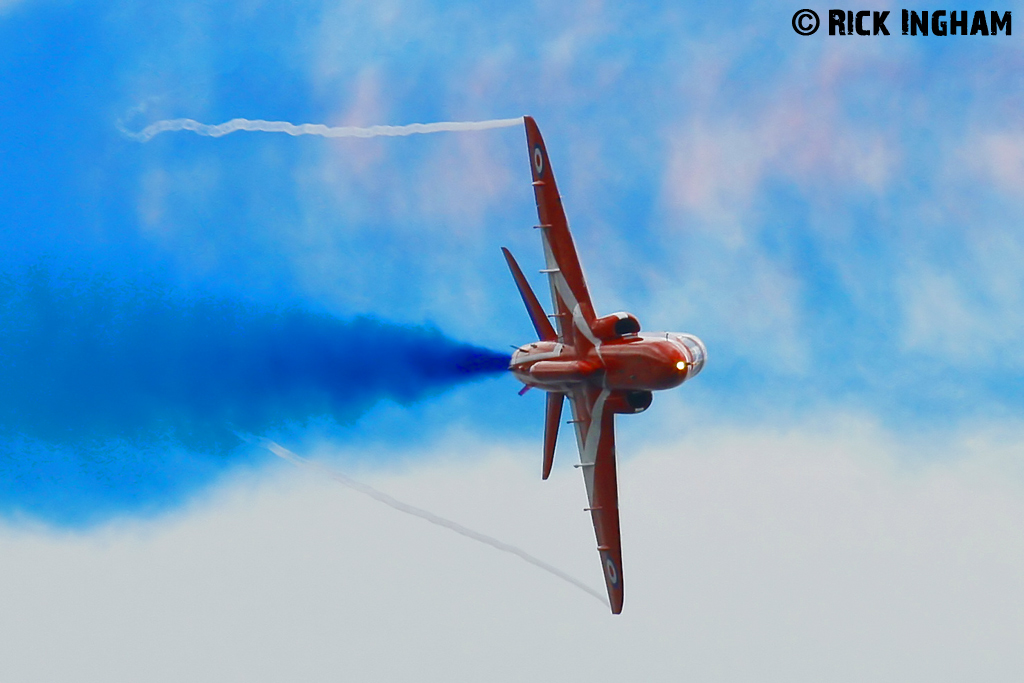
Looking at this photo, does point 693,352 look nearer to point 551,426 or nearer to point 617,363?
point 617,363

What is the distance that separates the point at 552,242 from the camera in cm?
2652

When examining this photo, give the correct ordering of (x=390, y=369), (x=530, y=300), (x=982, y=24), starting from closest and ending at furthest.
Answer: (x=530, y=300) < (x=390, y=369) < (x=982, y=24)

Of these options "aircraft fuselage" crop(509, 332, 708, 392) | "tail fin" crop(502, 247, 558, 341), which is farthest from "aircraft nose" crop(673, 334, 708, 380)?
"tail fin" crop(502, 247, 558, 341)

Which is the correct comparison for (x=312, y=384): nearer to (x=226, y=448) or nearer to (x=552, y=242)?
(x=226, y=448)

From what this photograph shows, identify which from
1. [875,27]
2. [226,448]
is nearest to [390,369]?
[226,448]

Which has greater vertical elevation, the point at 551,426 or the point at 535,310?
the point at 535,310

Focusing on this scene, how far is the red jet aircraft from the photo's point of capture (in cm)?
2409

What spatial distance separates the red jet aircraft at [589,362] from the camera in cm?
2409

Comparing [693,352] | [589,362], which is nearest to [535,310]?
[589,362]

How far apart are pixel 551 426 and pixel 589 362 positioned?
79.2 inches

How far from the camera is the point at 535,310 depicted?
2627cm

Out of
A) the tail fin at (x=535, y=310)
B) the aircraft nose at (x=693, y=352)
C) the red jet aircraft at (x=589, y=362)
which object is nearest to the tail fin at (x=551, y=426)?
the red jet aircraft at (x=589, y=362)

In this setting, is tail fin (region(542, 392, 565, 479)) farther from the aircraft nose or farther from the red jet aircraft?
the aircraft nose

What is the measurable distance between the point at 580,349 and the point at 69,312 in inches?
434
